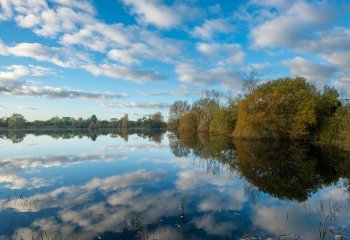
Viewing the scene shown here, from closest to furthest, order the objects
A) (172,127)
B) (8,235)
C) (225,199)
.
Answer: (8,235) → (225,199) → (172,127)

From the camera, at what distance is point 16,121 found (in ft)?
447

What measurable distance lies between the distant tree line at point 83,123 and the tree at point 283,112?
315 ft

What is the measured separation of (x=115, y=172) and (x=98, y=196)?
6.52m

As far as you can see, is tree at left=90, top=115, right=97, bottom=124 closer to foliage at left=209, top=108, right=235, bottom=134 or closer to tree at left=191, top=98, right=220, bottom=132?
tree at left=191, top=98, right=220, bottom=132

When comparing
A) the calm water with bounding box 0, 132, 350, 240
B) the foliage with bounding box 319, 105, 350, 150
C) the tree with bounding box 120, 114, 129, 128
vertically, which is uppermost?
the tree with bounding box 120, 114, 129, 128

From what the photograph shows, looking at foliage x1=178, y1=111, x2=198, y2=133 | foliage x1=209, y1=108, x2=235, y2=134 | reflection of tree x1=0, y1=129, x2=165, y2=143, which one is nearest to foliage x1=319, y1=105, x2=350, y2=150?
foliage x1=209, y1=108, x2=235, y2=134

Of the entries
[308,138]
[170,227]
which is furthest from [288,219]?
[308,138]

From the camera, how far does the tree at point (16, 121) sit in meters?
135

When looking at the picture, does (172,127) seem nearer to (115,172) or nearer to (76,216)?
(115,172)

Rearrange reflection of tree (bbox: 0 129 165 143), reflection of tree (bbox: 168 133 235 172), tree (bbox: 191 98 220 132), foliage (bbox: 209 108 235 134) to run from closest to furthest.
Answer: reflection of tree (bbox: 168 133 235 172)
reflection of tree (bbox: 0 129 165 143)
foliage (bbox: 209 108 235 134)
tree (bbox: 191 98 220 132)

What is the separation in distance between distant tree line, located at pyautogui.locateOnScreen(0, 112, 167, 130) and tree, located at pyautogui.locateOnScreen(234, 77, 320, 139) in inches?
3776

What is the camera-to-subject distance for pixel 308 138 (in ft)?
157

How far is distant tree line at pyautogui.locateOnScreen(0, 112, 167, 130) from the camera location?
140m

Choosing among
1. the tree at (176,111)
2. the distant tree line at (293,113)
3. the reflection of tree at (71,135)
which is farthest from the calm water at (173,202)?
the tree at (176,111)
